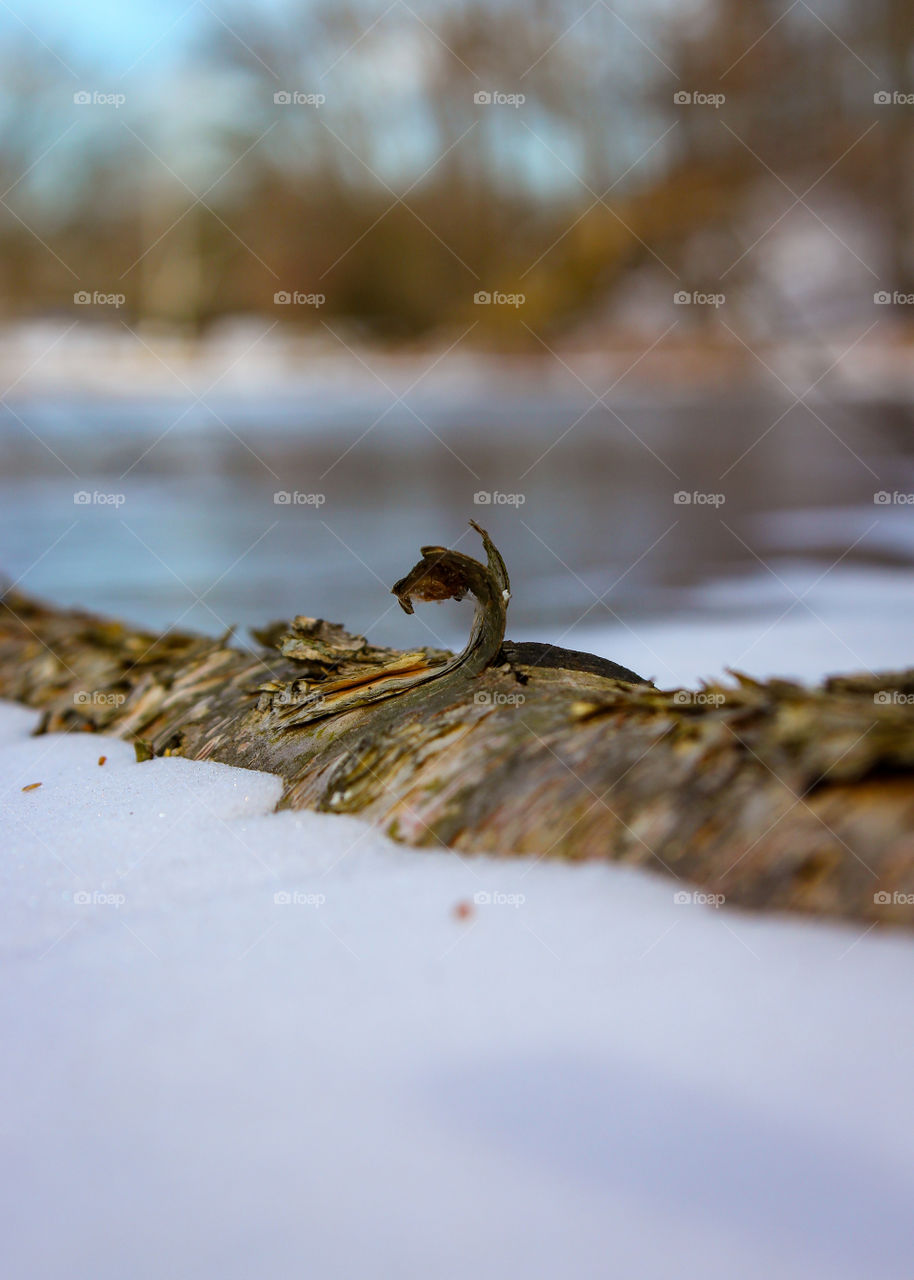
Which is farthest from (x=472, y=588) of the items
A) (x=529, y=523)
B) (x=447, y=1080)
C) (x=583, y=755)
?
(x=529, y=523)

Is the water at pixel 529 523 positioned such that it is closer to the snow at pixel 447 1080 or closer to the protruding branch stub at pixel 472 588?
the protruding branch stub at pixel 472 588

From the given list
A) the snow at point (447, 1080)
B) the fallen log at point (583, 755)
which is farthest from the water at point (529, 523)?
the snow at point (447, 1080)

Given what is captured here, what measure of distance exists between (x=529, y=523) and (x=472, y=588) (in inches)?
94.1

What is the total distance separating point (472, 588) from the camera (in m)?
0.80

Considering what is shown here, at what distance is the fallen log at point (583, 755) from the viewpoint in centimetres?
60

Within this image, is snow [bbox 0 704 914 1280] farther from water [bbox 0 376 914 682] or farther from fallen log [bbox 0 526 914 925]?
water [bbox 0 376 914 682]

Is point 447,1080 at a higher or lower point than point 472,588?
lower

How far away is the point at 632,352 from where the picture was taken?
7137mm

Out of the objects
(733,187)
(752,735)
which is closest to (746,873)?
(752,735)

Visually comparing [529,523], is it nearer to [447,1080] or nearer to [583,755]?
[583,755]

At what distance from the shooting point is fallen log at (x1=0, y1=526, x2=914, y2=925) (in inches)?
23.5

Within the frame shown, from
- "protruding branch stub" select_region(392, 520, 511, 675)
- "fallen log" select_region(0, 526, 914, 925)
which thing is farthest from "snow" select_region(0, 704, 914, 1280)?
"protruding branch stub" select_region(392, 520, 511, 675)

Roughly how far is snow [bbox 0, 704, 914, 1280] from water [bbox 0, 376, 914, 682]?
110 cm

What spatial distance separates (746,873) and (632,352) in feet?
22.7
